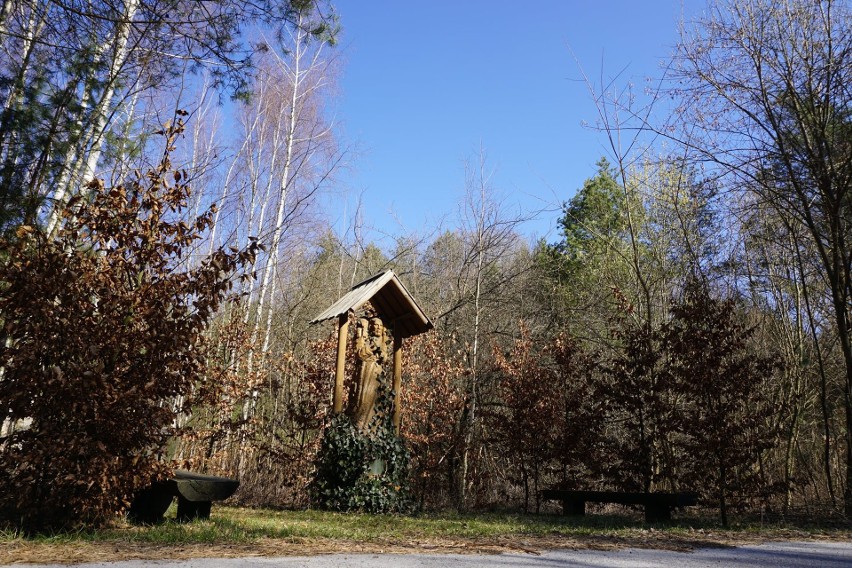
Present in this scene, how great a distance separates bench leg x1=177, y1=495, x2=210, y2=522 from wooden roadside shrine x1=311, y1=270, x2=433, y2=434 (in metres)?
2.92

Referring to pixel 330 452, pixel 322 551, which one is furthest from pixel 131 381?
pixel 330 452

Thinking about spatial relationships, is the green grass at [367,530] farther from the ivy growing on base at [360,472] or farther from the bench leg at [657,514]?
the ivy growing on base at [360,472]

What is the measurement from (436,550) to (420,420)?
761cm

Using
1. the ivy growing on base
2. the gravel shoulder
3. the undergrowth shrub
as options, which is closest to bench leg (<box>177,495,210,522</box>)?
the undergrowth shrub

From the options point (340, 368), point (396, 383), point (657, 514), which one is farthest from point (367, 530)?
point (657, 514)

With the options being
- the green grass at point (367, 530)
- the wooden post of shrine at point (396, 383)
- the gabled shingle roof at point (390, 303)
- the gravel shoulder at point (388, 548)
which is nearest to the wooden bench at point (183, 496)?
the green grass at point (367, 530)

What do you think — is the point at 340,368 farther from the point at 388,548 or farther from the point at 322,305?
the point at 322,305

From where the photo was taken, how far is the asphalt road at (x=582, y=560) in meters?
4.41

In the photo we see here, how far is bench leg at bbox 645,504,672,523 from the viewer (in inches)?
349

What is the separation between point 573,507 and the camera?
10.2 meters

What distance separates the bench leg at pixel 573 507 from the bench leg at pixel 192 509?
5994mm

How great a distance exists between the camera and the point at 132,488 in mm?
5578

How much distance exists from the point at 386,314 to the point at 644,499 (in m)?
4.92

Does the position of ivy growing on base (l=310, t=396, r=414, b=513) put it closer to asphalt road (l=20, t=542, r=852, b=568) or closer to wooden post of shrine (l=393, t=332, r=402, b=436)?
wooden post of shrine (l=393, t=332, r=402, b=436)
